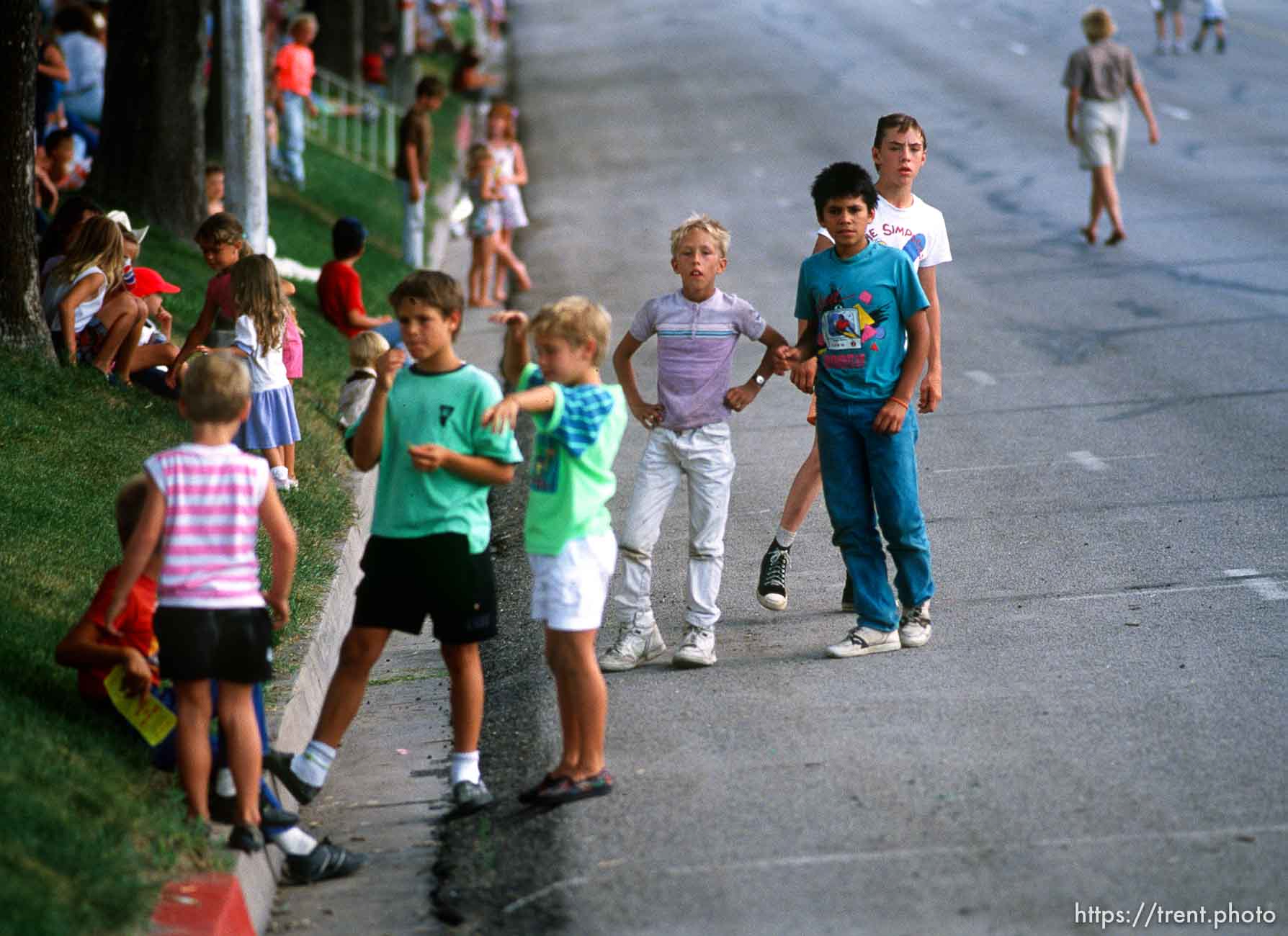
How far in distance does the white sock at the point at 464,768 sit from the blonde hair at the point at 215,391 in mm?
1346

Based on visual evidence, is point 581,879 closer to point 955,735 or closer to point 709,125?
point 955,735

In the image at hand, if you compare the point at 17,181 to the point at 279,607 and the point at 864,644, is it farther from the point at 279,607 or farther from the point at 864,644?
the point at 864,644

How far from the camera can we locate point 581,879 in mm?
5238

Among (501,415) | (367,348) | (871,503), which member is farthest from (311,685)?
(367,348)

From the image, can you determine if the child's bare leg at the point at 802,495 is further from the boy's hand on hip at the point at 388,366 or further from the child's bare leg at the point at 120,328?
the child's bare leg at the point at 120,328

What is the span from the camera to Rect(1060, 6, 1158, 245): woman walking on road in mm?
17703

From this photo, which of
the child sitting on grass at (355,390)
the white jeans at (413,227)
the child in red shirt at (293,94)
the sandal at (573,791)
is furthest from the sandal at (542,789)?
the child in red shirt at (293,94)

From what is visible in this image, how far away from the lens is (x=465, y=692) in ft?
19.3

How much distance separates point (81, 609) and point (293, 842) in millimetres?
1767

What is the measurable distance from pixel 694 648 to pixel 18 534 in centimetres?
275

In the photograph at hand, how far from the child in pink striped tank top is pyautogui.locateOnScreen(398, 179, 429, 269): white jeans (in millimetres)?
12155

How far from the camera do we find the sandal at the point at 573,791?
580cm

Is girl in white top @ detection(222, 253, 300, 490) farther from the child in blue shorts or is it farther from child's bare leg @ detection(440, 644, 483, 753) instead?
child's bare leg @ detection(440, 644, 483, 753)

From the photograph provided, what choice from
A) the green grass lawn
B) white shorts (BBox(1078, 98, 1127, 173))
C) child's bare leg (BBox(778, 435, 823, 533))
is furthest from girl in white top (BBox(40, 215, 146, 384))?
white shorts (BBox(1078, 98, 1127, 173))
